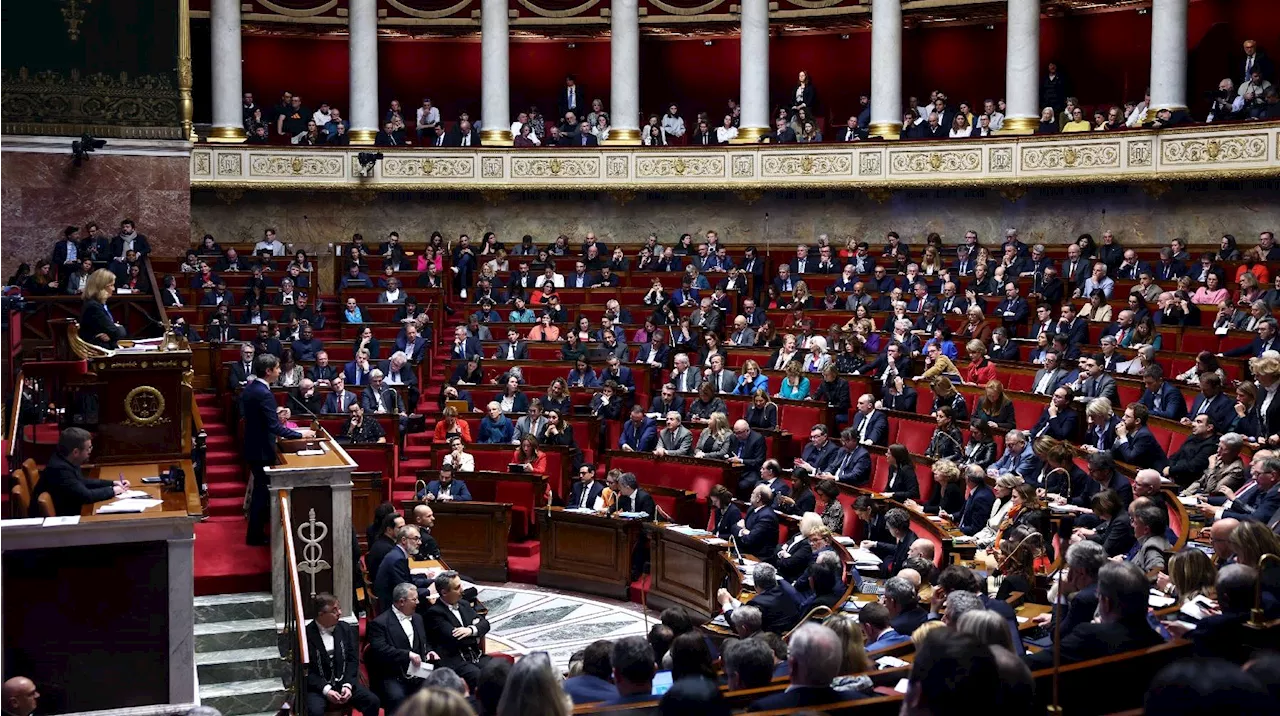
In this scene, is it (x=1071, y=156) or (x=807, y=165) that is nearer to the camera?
(x=1071, y=156)

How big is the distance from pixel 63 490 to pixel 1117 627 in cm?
546

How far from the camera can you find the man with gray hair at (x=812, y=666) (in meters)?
4.60

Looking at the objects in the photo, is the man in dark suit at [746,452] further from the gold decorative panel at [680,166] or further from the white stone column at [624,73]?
the white stone column at [624,73]

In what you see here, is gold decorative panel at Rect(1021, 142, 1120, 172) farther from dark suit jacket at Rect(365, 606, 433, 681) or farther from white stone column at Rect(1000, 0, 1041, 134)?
dark suit jacket at Rect(365, 606, 433, 681)

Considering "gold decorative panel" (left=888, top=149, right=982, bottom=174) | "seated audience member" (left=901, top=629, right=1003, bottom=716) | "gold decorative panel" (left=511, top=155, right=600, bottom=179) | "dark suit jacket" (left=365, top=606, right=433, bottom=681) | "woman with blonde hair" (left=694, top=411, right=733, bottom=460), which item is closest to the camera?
"seated audience member" (left=901, top=629, right=1003, bottom=716)

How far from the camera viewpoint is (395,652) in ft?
25.3

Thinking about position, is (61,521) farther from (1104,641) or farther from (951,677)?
(951,677)

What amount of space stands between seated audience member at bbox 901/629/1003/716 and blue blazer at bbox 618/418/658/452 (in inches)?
394

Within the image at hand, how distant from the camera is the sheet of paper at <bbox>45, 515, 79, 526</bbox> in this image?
7031 mm

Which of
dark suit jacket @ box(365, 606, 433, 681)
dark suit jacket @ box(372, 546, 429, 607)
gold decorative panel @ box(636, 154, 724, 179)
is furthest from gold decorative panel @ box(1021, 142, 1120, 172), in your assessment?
dark suit jacket @ box(365, 606, 433, 681)

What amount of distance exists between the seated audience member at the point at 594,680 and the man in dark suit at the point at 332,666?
235cm

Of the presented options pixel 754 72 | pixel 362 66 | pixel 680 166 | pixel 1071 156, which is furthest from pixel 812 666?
pixel 362 66

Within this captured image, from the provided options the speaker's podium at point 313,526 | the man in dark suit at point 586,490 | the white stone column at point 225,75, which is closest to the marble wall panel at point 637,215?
the white stone column at point 225,75

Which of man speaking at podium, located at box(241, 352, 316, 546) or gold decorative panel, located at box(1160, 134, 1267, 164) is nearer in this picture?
man speaking at podium, located at box(241, 352, 316, 546)
